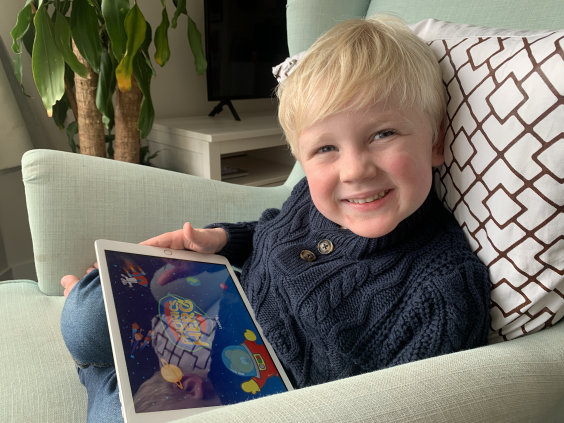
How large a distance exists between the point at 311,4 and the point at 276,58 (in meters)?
1.12

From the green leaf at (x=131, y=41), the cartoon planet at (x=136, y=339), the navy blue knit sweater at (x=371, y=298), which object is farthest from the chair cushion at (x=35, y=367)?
the green leaf at (x=131, y=41)

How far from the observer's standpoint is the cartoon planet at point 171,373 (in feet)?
1.72

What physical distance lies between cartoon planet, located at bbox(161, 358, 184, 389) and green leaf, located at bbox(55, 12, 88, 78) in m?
0.99

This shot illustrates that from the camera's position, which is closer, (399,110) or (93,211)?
(399,110)

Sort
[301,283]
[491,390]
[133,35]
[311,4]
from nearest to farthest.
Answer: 1. [491,390]
2. [301,283]
3. [311,4]
4. [133,35]

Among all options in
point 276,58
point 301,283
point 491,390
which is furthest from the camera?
point 276,58

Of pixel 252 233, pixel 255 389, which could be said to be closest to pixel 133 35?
pixel 252 233

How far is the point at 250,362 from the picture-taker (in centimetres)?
62

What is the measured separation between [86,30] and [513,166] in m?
1.24

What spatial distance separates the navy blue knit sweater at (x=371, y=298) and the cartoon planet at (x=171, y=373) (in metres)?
0.17

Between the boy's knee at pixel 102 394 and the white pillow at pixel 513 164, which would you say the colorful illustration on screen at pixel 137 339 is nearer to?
the boy's knee at pixel 102 394

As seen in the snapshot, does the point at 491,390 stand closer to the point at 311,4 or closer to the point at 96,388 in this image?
the point at 96,388

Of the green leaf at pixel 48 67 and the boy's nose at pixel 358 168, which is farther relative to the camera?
the green leaf at pixel 48 67

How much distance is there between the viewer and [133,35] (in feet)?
4.16
